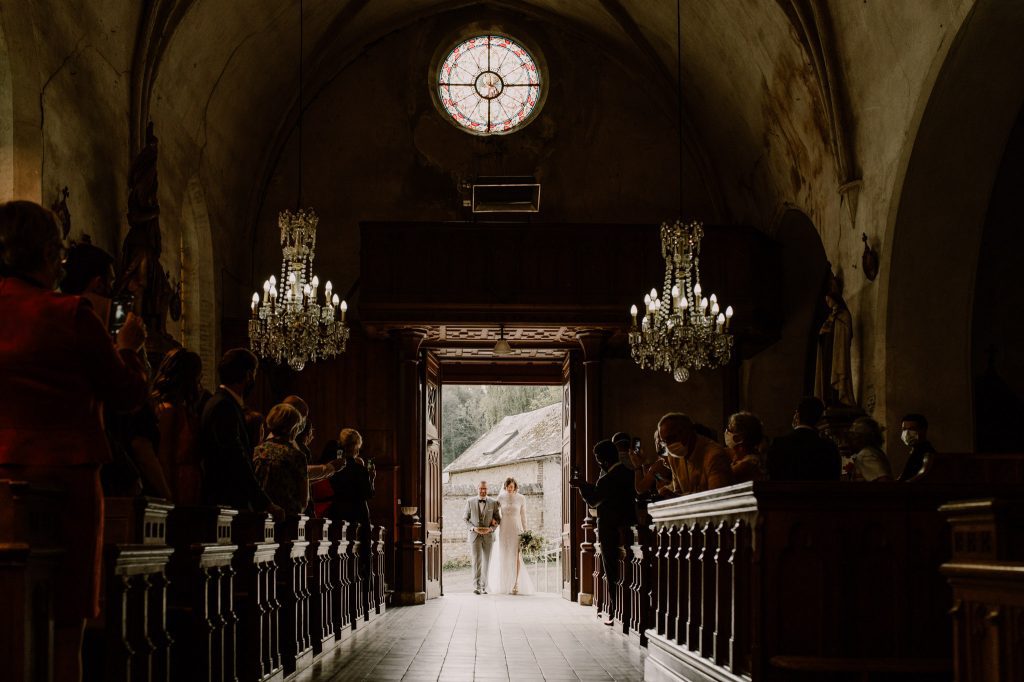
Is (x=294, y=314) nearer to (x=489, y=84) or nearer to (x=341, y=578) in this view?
(x=341, y=578)

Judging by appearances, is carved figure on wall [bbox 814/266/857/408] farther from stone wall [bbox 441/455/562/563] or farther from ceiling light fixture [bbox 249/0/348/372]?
stone wall [bbox 441/455/562/563]

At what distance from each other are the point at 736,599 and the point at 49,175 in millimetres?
7587

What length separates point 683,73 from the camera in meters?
17.4

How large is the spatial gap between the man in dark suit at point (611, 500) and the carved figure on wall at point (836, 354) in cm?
268

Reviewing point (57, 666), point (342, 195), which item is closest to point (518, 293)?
point (342, 195)

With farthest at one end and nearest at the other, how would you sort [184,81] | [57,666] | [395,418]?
[395,418], [184,81], [57,666]

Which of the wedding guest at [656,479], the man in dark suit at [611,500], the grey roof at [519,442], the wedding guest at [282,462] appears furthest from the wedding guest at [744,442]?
the grey roof at [519,442]

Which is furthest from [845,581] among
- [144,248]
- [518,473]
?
[518,473]

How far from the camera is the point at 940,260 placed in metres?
11.9

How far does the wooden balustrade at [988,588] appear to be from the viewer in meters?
3.75

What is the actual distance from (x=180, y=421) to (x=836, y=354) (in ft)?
27.3

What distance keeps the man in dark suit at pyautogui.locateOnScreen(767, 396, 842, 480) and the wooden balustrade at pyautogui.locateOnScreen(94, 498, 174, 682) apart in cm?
305

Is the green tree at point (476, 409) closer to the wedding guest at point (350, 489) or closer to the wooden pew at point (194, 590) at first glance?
the wedding guest at point (350, 489)

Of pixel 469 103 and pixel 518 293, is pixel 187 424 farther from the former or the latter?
pixel 469 103
